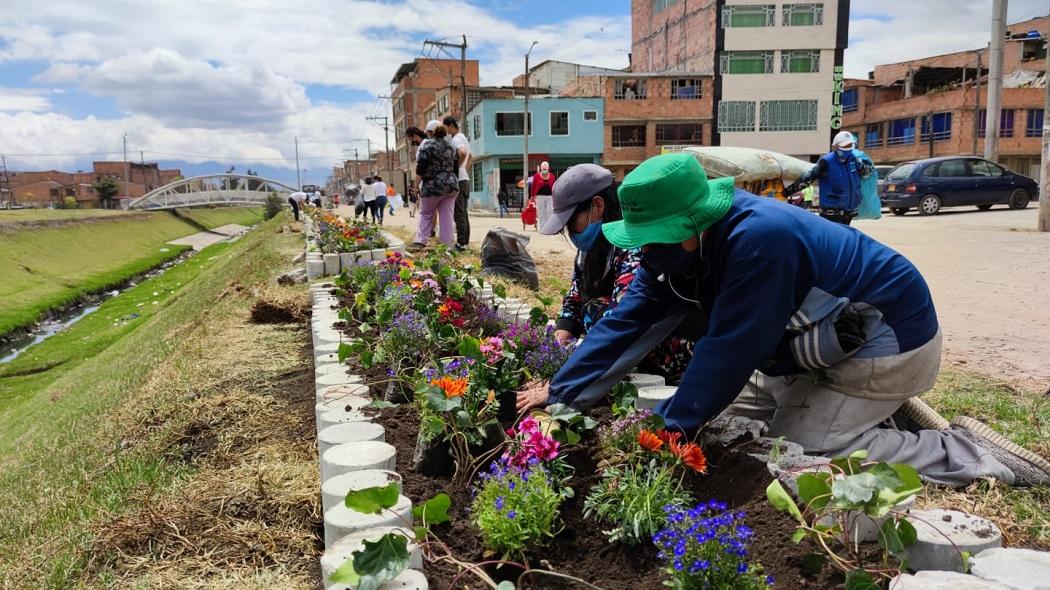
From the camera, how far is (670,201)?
210cm

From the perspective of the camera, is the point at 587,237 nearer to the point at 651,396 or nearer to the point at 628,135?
the point at 651,396

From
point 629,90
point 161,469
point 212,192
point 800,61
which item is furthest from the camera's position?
point 212,192

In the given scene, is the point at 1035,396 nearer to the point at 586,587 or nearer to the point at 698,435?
the point at 698,435

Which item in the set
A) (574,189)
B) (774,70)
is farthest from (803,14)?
(574,189)

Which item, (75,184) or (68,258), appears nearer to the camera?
(68,258)

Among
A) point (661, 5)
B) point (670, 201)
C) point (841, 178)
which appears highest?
point (661, 5)

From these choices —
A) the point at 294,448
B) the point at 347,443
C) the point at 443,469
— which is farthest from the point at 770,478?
the point at 294,448

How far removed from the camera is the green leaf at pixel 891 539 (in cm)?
161

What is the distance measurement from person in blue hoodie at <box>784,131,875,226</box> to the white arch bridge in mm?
53703

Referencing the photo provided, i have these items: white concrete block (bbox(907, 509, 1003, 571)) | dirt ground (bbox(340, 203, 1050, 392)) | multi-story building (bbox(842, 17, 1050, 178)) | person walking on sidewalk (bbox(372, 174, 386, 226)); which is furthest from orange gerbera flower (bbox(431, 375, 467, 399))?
multi-story building (bbox(842, 17, 1050, 178))

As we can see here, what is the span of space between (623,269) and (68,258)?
3100 centimetres

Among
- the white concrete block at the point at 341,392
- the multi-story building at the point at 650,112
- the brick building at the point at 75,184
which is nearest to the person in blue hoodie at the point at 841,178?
the white concrete block at the point at 341,392

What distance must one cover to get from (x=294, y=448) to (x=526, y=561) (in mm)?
1648

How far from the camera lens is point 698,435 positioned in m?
2.24
